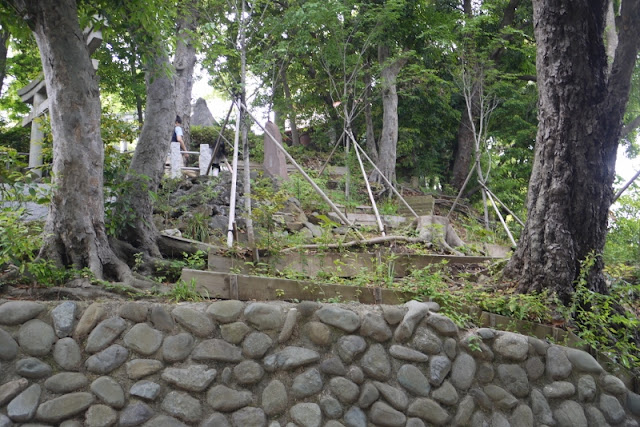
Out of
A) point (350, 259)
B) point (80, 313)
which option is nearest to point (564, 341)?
point (350, 259)

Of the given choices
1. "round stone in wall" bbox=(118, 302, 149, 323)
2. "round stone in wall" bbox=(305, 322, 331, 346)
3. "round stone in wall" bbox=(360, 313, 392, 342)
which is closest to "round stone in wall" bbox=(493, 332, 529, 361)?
"round stone in wall" bbox=(360, 313, 392, 342)

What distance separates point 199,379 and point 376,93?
11.9 metres

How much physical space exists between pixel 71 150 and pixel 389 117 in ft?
31.2

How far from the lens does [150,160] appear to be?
615cm

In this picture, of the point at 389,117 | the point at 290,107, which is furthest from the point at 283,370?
the point at 290,107

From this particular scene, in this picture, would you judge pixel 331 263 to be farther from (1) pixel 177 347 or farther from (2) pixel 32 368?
(2) pixel 32 368

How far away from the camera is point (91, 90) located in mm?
5039

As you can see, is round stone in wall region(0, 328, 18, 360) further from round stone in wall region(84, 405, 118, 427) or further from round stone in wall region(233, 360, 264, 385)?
round stone in wall region(233, 360, 264, 385)

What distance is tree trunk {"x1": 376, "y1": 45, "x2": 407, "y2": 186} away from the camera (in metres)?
13.0

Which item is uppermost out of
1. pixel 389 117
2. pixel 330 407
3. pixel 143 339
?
pixel 389 117

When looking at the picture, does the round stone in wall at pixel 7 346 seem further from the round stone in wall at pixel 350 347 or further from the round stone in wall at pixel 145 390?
the round stone in wall at pixel 350 347

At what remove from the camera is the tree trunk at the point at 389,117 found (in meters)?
13.0

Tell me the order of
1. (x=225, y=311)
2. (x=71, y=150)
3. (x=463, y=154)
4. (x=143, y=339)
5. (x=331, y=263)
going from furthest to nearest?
(x=463, y=154) → (x=331, y=263) → (x=71, y=150) → (x=225, y=311) → (x=143, y=339)

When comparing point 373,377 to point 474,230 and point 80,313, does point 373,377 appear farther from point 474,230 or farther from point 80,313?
point 474,230
